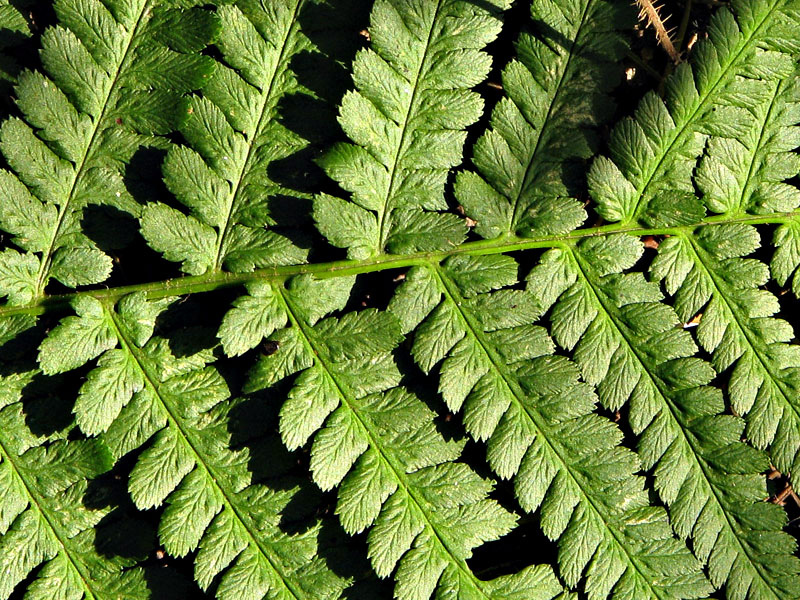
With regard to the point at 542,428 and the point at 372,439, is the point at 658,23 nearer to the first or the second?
the point at 542,428

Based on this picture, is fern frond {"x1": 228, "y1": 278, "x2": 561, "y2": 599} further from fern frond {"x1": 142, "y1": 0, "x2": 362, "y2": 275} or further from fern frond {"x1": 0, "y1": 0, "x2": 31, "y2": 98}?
fern frond {"x1": 0, "y1": 0, "x2": 31, "y2": 98}

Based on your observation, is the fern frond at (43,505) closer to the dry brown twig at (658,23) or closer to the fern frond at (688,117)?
the fern frond at (688,117)

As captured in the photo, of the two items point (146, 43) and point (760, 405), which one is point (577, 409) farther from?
point (146, 43)

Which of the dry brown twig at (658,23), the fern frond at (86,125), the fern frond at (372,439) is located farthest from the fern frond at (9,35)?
the dry brown twig at (658,23)

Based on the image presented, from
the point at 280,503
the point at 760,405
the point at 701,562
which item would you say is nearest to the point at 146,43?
the point at 280,503

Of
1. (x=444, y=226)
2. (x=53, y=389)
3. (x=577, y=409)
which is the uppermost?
(x=53, y=389)

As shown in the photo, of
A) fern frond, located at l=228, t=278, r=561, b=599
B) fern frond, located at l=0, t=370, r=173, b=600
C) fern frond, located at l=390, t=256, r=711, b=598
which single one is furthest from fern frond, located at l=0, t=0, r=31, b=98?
fern frond, located at l=390, t=256, r=711, b=598
